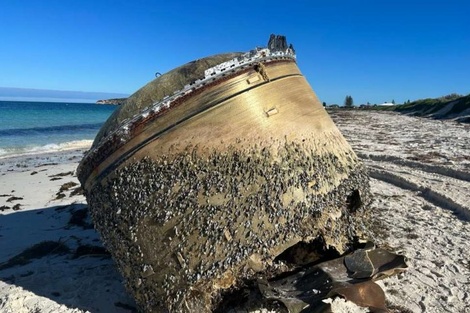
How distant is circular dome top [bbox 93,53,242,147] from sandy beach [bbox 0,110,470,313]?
5.22 feet

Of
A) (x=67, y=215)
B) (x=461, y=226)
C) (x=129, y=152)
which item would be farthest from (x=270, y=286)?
(x=67, y=215)

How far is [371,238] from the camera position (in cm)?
355

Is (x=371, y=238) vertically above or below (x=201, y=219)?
below

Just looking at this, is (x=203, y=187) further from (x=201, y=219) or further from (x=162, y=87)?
(x=162, y=87)

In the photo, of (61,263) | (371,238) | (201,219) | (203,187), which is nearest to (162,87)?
(203,187)

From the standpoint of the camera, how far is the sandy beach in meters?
3.54

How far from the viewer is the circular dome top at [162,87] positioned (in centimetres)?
298

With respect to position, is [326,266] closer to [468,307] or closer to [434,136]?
[468,307]

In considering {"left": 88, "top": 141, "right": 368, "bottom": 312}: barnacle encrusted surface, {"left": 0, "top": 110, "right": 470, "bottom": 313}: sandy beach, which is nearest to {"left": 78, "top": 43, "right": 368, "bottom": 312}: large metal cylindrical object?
{"left": 88, "top": 141, "right": 368, "bottom": 312}: barnacle encrusted surface

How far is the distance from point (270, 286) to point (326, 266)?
1.55 feet

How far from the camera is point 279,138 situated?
3.02 meters

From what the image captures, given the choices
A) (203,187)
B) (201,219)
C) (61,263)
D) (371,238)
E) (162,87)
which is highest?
(162,87)

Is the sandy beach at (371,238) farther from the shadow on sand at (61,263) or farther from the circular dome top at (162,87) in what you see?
the circular dome top at (162,87)

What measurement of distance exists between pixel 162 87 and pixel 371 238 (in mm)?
2224
